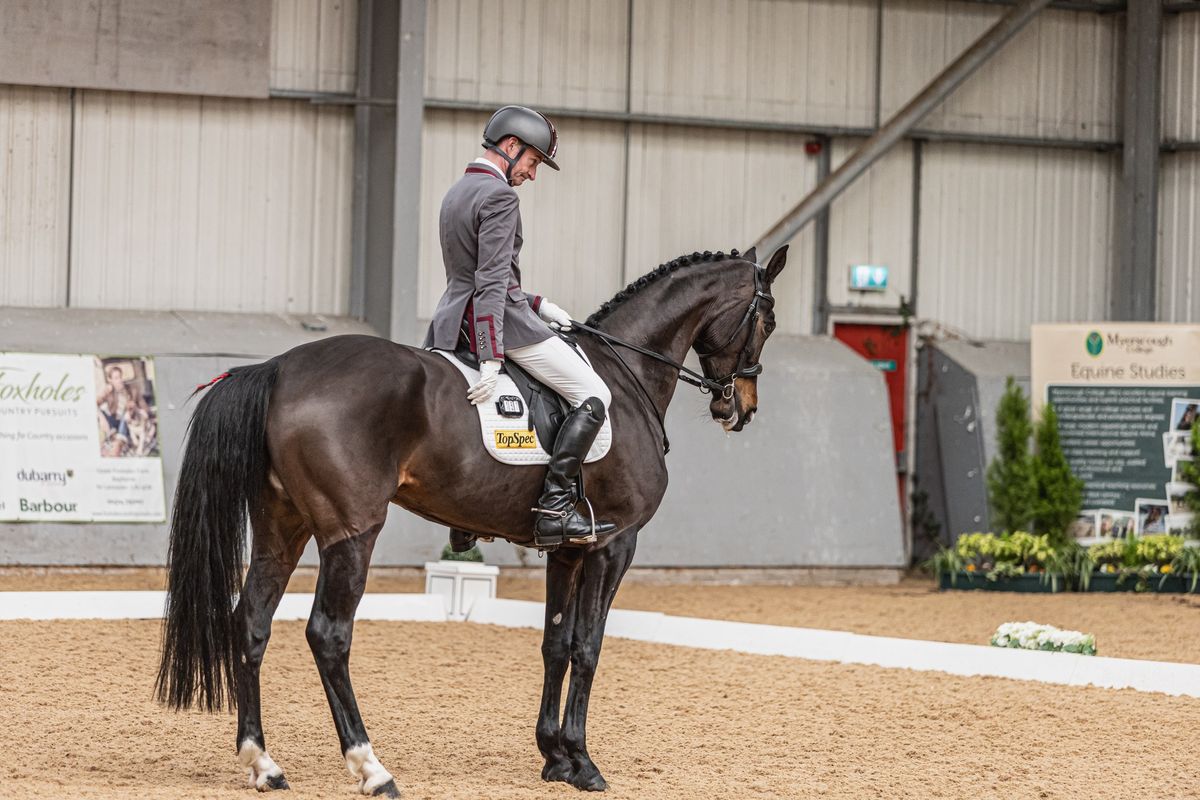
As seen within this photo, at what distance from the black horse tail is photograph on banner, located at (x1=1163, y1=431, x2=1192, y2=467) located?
8547 millimetres

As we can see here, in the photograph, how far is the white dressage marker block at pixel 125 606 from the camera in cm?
792

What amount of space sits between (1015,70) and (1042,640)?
292 inches

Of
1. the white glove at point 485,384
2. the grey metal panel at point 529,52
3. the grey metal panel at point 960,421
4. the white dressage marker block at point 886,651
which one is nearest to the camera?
the white glove at point 485,384

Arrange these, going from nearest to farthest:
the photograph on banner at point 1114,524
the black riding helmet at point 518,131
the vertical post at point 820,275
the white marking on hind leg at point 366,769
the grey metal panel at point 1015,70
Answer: the white marking on hind leg at point 366,769, the black riding helmet at point 518,131, the photograph on banner at point 1114,524, the vertical post at point 820,275, the grey metal panel at point 1015,70

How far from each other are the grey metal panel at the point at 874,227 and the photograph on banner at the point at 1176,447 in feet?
8.50

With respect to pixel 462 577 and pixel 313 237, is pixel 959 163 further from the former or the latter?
pixel 462 577

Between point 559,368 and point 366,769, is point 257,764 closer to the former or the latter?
point 366,769

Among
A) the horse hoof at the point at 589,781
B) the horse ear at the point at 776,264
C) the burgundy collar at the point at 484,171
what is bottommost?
the horse hoof at the point at 589,781

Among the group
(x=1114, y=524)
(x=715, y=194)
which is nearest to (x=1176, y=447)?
(x=1114, y=524)

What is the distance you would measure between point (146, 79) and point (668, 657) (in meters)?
6.07

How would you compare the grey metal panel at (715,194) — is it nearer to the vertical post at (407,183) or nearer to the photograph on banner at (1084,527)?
the vertical post at (407,183)

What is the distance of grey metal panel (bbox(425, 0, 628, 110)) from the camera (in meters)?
11.9

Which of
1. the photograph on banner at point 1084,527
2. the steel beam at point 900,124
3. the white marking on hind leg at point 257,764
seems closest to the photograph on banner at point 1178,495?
the photograph on banner at point 1084,527

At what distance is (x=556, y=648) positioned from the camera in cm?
508
